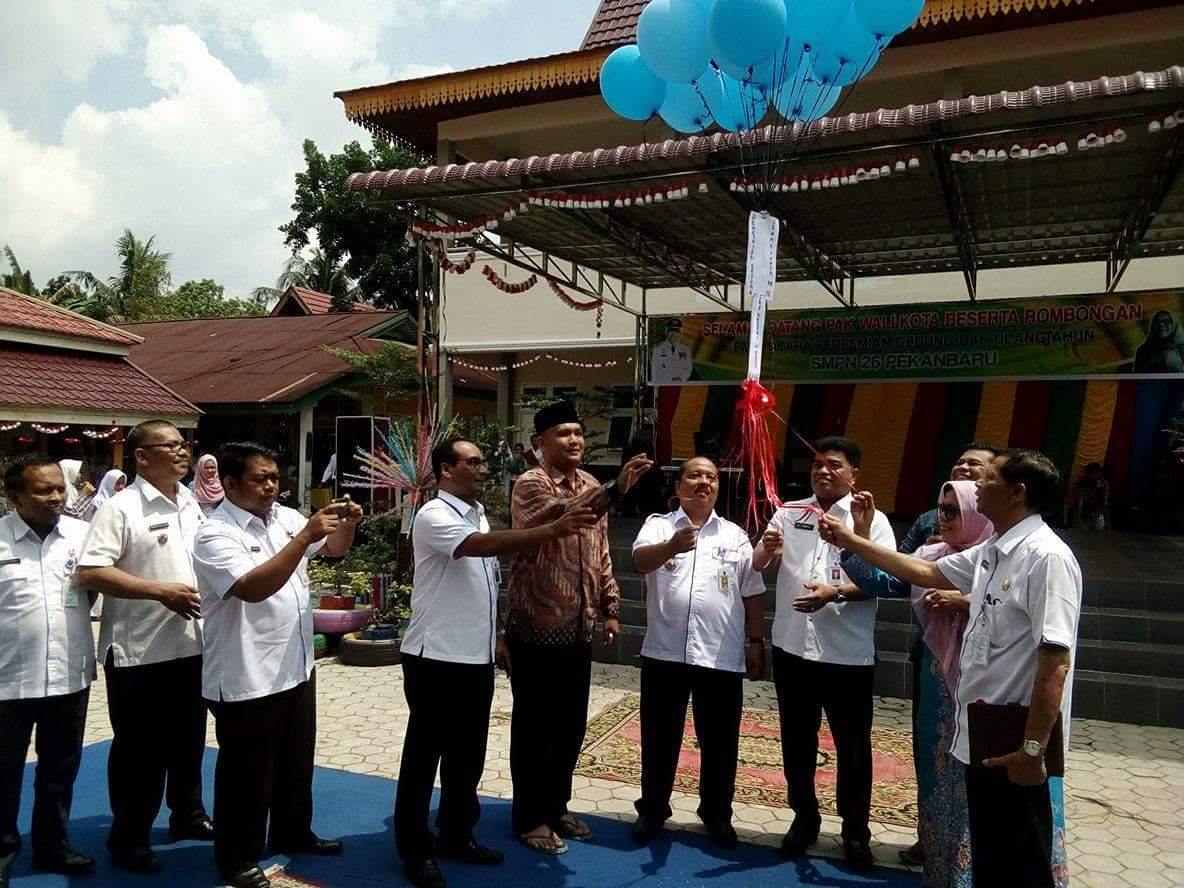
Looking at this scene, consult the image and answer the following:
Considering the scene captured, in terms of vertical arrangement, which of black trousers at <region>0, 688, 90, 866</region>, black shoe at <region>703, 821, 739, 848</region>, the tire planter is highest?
black trousers at <region>0, 688, 90, 866</region>

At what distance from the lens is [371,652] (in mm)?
6688

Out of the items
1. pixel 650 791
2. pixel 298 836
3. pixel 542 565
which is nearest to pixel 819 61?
pixel 542 565

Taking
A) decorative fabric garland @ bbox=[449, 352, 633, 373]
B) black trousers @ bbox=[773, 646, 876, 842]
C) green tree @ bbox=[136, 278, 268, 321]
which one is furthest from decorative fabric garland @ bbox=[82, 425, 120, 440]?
green tree @ bbox=[136, 278, 268, 321]

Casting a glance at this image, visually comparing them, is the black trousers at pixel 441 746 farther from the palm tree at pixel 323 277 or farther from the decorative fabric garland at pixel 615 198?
the palm tree at pixel 323 277

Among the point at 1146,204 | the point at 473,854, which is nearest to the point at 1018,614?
the point at 473,854

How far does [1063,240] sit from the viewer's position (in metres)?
8.86

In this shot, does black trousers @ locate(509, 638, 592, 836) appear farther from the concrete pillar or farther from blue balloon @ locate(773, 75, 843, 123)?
the concrete pillar

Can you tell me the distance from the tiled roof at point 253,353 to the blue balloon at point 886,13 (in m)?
10.5

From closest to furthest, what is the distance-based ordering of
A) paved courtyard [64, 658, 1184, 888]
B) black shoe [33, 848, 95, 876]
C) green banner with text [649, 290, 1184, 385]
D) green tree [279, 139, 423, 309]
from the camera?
black shoe [33, 848, 95, 876] → paved courtyard [64, 658, 1184, 888] → green banner with text [649, 290, 1184, 385] → green tree [279, 139, 423, 309]

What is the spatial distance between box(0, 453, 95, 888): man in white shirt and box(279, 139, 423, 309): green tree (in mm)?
15831

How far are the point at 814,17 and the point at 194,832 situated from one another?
467 cm

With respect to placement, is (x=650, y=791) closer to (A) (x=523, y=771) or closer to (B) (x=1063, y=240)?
(A) (x=523, y=771)

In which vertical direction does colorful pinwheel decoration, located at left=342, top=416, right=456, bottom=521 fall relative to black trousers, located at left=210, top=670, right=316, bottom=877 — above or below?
above

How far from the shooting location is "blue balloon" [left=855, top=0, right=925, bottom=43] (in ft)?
14.0
